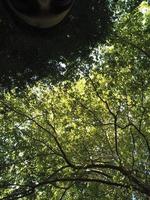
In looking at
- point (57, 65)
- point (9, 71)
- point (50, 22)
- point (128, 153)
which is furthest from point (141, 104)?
point (50, 22)

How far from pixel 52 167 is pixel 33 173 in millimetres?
1210

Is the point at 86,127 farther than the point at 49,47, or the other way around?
the point at 86,127

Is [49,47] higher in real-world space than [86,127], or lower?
lower

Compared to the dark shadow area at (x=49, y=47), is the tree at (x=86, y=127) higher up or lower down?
higher up

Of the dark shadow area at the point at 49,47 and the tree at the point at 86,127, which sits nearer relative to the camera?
the dark shadow area at the point at 49,47

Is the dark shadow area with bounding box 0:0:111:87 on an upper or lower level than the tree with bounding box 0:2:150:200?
lower

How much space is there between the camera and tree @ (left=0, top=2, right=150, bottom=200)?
1486 cm

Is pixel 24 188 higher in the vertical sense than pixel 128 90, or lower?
lower

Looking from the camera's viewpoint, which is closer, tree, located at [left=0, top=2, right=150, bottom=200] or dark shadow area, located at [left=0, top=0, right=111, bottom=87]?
dark shadow area, located at [left=0, top=0, right=111, bottom=87]

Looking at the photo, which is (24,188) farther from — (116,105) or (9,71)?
(9,71)

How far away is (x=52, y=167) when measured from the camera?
18234 millimetres

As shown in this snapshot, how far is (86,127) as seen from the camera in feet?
63.0

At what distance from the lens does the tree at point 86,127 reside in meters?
14.9

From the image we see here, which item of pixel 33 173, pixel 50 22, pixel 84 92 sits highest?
pixel 84 92
